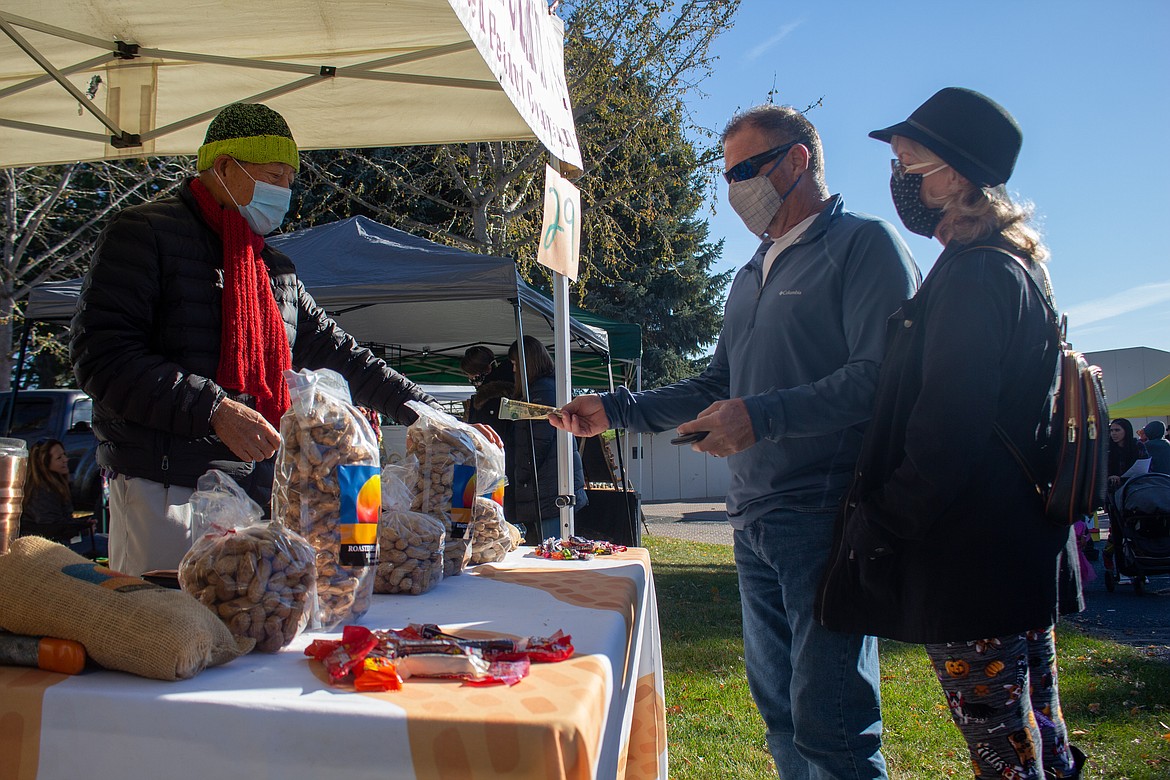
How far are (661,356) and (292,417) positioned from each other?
22.8 meters

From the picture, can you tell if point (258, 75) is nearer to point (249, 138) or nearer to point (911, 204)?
point (249, 138)

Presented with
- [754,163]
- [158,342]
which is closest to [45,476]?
[158,342]

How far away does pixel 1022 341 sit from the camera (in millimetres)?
1443

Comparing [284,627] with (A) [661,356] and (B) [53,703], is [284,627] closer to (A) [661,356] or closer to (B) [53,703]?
(B) [53,703]

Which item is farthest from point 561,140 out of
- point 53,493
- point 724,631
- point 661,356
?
point 661,356

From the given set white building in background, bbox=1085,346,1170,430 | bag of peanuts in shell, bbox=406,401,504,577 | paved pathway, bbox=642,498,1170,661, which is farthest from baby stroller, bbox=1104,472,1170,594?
white building in background, bbox=1085,346,1170,430

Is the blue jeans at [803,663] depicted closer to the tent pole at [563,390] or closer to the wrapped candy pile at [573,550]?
the wrapped candy pile at [573,550]

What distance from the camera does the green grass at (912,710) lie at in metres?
3.23

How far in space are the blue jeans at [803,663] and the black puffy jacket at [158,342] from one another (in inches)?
47.7

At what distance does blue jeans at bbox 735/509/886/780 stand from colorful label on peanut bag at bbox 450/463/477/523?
0.66 metres

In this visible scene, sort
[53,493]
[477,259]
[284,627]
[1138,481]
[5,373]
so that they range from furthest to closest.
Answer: [5,373] < [1138,481] < [53,493] < [477,259] < [284,627]

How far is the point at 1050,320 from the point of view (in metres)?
1.47

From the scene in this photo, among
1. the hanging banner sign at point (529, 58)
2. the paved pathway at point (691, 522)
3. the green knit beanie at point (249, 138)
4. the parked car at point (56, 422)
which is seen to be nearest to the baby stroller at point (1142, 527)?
the paved pathway at point (691, 522)

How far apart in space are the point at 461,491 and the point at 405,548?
0.25 metres
